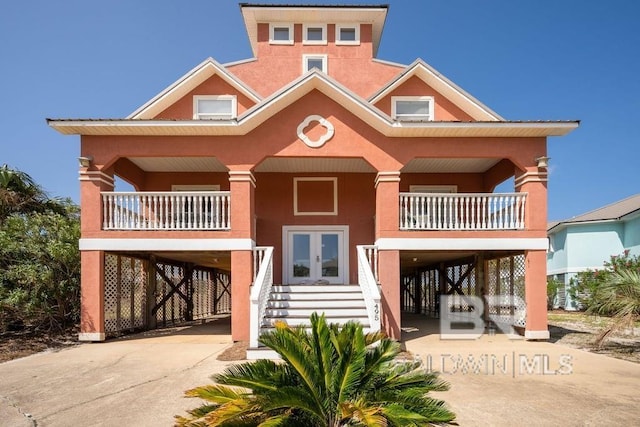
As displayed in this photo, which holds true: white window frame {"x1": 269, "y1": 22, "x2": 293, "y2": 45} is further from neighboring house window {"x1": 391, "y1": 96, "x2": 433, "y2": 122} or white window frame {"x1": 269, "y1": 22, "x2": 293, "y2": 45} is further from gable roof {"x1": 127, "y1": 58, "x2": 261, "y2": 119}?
neighboring house window {"x1": 391, "y1": 96, "x2": 433, "y2": 122}

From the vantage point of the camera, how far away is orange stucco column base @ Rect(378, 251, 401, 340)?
11312 millimetres

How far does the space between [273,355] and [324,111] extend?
6666mm

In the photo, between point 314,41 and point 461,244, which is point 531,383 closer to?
point 461,244

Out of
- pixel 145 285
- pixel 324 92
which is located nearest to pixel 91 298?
pixel 145 285

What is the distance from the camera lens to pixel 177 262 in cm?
1692

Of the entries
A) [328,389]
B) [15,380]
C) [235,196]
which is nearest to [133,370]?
[15,380]

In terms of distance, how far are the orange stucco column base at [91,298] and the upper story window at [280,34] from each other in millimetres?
9989

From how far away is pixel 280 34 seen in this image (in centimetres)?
1644

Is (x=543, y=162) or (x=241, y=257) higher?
(x=543, y=162)

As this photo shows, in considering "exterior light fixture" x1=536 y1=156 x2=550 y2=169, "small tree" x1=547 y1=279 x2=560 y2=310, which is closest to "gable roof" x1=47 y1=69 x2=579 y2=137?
"exterior light fixture" x1=536 y1=156 x2=550 y2=169

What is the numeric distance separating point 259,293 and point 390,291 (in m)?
3.67

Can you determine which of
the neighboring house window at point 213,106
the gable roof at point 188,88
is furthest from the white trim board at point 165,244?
the neighboring house window at point 213,106

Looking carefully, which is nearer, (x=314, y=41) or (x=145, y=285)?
(x=145, y=285)

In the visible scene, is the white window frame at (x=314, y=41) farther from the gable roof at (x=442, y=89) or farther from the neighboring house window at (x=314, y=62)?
the gable roof at (x=442, y=89)
